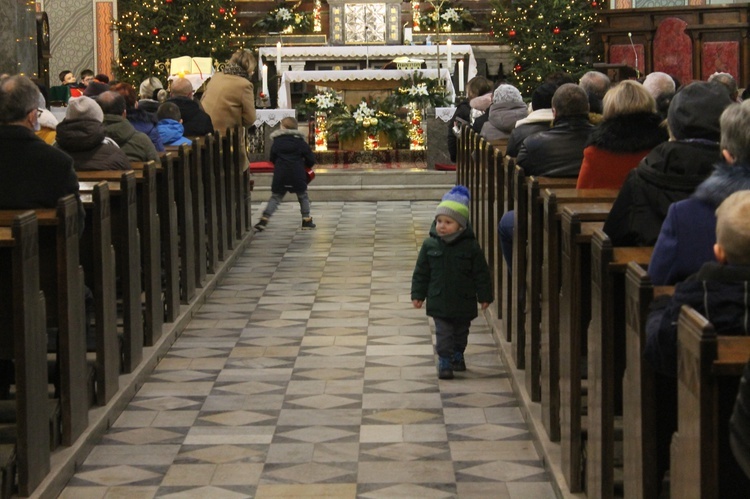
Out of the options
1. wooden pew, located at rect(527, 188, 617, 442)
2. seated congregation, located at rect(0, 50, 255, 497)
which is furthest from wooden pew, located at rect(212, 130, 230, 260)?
wooden pew, located at rect(527, 188, 617, 442)

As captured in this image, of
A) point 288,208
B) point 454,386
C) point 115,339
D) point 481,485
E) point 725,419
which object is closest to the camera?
point 725,419

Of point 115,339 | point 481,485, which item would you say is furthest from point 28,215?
point 481,485

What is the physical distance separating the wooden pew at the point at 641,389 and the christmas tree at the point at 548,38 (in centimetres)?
1707

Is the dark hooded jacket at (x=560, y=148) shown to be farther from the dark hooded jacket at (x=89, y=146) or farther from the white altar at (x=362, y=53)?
the white altar at (x=362, y=53)

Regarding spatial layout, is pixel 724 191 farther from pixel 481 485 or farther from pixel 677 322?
pixel 481 485

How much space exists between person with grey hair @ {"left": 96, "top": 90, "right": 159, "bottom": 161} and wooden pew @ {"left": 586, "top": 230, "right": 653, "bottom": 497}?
5.00 m

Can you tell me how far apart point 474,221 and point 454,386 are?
4154mm

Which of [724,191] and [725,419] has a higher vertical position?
[724,191]

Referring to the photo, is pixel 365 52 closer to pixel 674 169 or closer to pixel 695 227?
pixel 674 169

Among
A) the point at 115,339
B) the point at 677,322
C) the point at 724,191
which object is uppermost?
the point at 724,191

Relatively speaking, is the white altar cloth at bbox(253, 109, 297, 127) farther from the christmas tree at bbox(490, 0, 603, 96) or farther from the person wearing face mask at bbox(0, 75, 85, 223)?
the person wearing face mask at bbox(0, 75, 85, 223)

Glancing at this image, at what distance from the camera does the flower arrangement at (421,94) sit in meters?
17.1

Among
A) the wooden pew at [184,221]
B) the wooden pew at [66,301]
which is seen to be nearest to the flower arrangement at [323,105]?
the wooden pew at [184,221]

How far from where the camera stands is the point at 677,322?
3219 millimetres
